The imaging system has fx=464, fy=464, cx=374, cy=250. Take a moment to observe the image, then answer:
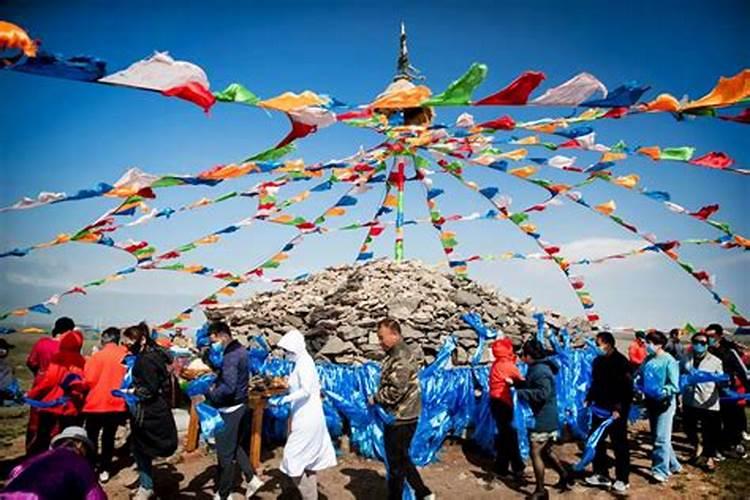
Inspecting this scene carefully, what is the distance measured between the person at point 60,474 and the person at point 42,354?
12.4ft

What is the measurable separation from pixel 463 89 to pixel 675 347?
336 inches

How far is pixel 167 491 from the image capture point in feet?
18.7

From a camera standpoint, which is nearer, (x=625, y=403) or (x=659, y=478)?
(x=625, y=403)

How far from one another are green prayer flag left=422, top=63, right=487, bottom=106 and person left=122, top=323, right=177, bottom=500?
13.3 ft

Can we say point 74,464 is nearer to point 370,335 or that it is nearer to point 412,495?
point 412,495

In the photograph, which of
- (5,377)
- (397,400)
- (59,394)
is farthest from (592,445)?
(5,377)

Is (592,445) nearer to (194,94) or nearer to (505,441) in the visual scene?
(505,441)

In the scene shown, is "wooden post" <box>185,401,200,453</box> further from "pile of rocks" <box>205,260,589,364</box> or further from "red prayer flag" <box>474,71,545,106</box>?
"red prayer flag" <box>474,71,545,106</box>

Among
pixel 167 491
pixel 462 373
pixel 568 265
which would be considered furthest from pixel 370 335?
pixel 568 265

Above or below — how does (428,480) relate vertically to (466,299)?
below

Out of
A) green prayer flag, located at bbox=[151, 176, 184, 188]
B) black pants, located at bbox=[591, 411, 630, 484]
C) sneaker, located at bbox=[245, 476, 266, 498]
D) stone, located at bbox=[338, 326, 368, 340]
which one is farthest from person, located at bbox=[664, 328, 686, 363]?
green prayer flag, located at bbox=[151, 176, 184, 188]

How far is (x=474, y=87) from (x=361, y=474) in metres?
5.24

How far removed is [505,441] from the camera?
6.45m

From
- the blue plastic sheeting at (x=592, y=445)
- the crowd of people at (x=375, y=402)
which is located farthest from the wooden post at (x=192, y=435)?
the blue plastic sheeting at (x=592, y=445)
